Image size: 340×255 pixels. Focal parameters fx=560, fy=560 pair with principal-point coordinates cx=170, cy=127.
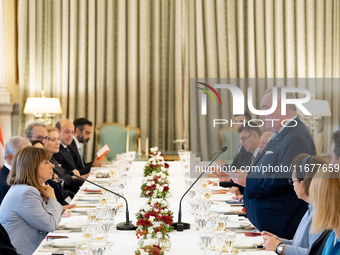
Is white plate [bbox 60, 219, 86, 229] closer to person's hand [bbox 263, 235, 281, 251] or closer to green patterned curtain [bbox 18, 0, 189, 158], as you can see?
person's hand [bbox 263, 235, 281, 251]

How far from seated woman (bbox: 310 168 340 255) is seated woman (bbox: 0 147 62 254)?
5.59ft

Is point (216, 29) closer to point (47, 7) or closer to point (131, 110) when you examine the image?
point (131, 110)

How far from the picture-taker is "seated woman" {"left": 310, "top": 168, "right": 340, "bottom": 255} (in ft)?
7.14

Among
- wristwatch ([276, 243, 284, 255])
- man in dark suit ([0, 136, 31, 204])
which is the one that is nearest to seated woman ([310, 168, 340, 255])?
wristwatch ([276, 243, 284, 255])

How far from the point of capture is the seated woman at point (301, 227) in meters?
2.72

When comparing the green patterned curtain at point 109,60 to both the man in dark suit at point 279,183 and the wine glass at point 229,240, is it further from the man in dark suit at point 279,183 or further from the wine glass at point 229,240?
the wine glass at point 229,240

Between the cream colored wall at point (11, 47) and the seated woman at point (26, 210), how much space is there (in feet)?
17.5

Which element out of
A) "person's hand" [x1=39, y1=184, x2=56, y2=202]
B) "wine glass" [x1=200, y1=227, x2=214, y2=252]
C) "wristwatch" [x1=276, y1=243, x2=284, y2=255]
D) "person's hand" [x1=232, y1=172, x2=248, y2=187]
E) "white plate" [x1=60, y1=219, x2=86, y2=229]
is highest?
"person's hand" [x1=232, y1=172, x2=248, y2=187]

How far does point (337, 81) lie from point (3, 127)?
522 cm

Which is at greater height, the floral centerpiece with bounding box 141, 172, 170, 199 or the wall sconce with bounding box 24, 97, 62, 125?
the wall sconce with bounding box 24, 97, 62, 125

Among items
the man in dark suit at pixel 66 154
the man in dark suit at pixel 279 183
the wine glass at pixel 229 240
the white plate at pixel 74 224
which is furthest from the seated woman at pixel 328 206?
the man in dark suit at pixel 66 154

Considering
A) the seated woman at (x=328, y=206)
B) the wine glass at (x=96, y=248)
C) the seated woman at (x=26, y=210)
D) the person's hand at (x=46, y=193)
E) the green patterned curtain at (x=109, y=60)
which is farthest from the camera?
the green patterned curtain at (x=109, y=60)

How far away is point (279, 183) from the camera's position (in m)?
3.59

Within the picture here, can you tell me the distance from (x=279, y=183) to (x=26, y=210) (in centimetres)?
158
